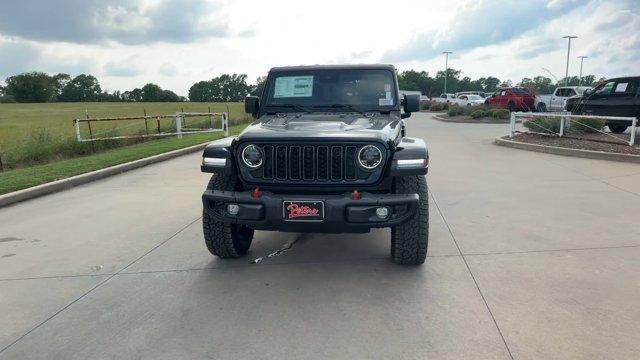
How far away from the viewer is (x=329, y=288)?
3836mm

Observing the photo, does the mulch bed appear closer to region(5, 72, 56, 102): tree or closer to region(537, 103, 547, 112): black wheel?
region(537, 103, 547, 112): black wheel

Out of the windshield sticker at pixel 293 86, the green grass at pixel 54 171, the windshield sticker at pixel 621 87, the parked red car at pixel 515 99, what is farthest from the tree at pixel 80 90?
the windshield sticker at pixel 293 86

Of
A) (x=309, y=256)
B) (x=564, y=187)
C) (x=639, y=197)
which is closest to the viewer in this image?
(x=309, y=256)

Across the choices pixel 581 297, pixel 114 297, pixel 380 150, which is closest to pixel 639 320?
pixel 581 297

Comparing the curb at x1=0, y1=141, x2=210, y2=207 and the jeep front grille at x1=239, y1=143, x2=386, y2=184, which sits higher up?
the jeep front grille at x1=239, y1=143, x2=386, y2=184

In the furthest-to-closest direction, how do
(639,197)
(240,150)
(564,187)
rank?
1. (564,187)
2. (639,197)
3. (240,150)

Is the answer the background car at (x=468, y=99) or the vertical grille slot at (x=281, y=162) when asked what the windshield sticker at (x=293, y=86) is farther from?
the background car at (x=468, y=99)

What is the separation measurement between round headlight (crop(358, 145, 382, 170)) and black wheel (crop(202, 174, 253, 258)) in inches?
42.9

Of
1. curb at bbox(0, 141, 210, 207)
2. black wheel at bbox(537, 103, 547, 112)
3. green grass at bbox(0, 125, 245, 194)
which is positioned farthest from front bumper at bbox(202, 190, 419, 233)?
black wheel at bbox(537, 103, 547, 112)

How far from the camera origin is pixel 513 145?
41.7 ft

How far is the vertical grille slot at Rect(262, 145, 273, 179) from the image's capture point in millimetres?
3869

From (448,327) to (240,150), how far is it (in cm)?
206

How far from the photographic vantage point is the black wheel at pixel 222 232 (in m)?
4.07

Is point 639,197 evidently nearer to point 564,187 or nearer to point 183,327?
point 564,187
